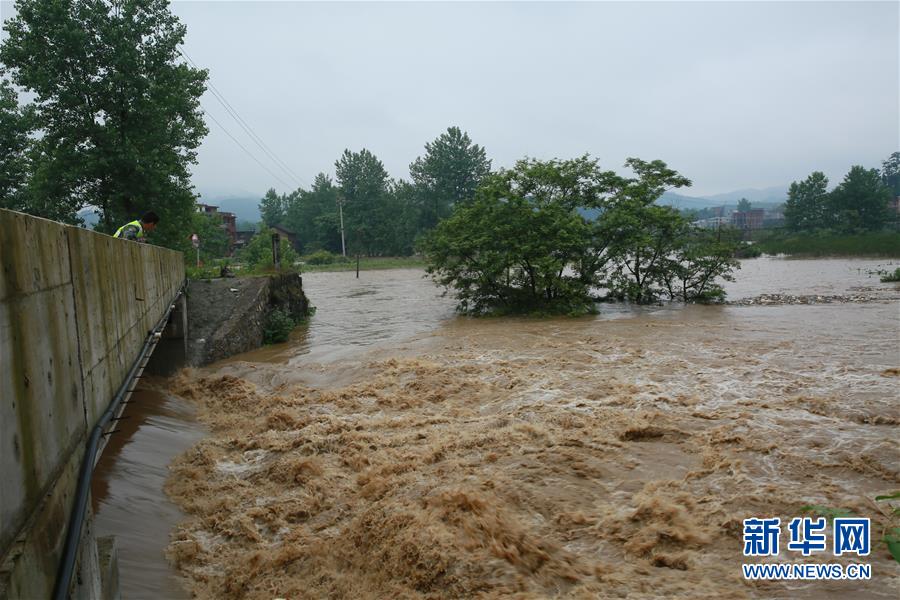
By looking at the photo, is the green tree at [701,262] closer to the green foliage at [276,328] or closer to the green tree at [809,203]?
the green foliage at [276,328]

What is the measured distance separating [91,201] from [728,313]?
22533mm

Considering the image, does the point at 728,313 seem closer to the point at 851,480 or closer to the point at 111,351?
the point at 851,480

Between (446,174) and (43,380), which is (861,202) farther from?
(43,380)

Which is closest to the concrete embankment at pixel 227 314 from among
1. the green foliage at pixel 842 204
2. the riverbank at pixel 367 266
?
the riverbank at pixel 367 266

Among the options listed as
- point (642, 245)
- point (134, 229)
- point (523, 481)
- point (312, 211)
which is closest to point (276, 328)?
point (134, 229)

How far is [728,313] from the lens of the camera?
19.7 metres

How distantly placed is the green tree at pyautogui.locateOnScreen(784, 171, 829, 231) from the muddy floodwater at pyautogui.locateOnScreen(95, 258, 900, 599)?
64.7m

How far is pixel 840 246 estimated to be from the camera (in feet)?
171

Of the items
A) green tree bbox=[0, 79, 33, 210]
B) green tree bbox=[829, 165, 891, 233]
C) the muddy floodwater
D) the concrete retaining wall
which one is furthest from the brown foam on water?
green tree bbox=[829, 165, 891, 233]

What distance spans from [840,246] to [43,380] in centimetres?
6255

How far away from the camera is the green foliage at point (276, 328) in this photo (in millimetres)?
16719

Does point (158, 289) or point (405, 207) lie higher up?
point (405, 207)

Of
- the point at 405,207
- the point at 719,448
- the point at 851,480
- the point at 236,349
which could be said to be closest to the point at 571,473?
the point at 719,448

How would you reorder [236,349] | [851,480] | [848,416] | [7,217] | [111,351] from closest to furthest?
[7,217] → [111,351] → [851,480] → [848,416] → [236,349]
